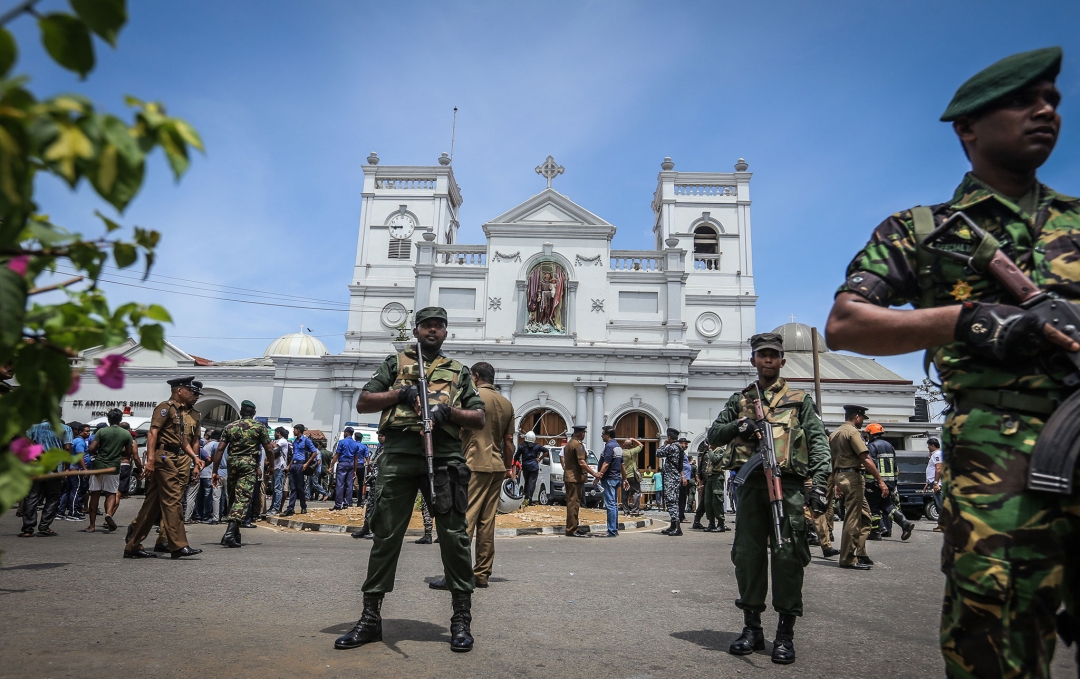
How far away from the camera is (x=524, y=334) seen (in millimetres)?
30062

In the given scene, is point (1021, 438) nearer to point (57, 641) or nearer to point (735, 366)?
point (57, 641)

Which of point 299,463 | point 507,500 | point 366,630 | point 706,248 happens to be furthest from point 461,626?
point 706,248

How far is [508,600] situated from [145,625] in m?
2.51

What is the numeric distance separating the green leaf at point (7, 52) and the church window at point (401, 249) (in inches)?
1344

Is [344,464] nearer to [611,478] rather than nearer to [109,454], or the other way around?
[109,454]

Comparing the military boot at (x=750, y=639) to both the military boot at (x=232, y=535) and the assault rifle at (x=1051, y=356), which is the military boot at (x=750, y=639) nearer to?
the assault rifle at (x=1051, y=356)

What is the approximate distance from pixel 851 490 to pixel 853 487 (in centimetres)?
5

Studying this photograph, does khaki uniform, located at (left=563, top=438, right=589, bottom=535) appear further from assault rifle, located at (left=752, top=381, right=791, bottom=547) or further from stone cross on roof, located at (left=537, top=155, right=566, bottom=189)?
stone cross on roof, located at (left=537, top=155, right=566, bottom=189)

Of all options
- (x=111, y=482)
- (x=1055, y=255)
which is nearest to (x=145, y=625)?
(x=1055, y=255)

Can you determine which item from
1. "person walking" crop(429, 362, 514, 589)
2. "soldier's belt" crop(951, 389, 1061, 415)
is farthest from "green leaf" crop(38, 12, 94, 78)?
"person walking" crop(429, 362, 514, 589)

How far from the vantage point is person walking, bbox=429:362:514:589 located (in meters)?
6.27

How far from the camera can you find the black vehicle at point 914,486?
56.9 ft

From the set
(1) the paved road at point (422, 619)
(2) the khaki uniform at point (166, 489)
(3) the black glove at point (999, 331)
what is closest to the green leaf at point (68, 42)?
(3) the black glove at point (999, 331)

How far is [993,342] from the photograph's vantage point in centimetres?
178
